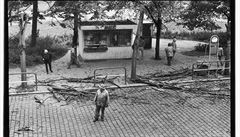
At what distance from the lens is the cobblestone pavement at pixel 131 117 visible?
8.86m

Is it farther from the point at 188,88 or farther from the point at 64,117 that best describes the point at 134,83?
the point at 64,117

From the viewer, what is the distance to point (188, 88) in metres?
12.4

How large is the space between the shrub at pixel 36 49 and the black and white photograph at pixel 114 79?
43 millimetres

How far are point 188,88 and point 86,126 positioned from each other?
14.5ft

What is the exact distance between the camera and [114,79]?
44.8ft

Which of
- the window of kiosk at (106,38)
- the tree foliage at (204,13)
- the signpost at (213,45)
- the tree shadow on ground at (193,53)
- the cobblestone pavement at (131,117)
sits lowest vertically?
the cobblestone pavement at (131,117)

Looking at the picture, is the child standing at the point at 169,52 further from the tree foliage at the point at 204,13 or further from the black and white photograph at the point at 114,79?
the tree foliage at the point at 204,13

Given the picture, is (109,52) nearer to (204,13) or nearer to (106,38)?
Result: (106,38)

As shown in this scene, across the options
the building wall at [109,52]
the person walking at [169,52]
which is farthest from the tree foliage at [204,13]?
the building wall at [109,52]

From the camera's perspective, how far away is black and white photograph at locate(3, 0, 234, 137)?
29.4 ft

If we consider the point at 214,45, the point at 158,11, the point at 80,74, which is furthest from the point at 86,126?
the point at 214,45

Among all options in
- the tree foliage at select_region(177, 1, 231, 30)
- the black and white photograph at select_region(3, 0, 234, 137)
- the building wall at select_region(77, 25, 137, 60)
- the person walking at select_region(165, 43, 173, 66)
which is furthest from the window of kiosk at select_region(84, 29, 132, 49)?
the tree foliage at select_region(177, 1, 231, 30)

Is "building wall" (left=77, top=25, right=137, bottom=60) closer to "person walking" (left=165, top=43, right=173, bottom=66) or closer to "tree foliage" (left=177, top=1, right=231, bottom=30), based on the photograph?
"person walking" (left=165, top=43, right=173, bottom=66)

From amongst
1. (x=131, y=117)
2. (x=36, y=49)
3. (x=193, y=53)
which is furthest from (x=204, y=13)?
(x=36, y=49)
